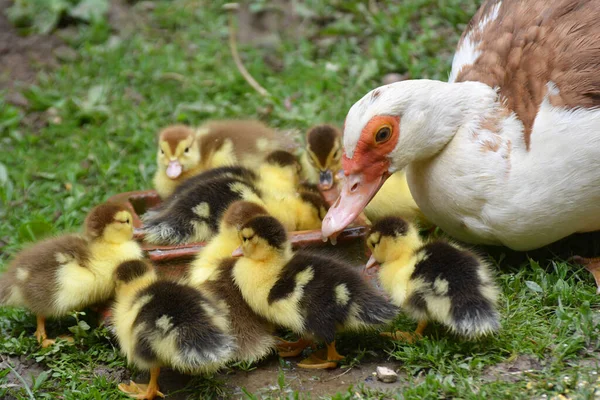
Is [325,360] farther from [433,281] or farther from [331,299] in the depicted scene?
[433,281]

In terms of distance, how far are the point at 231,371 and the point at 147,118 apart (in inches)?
124

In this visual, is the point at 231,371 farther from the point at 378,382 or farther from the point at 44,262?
the point at 44,262

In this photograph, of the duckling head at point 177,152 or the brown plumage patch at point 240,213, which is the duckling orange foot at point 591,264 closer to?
the brown plumage patch at point 240,213

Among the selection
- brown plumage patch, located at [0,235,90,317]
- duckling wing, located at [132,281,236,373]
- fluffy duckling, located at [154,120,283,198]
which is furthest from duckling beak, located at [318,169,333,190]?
duckling wing, located at [132,281,236,373]

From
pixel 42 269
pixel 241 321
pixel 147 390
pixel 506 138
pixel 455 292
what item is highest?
pixel 506 138

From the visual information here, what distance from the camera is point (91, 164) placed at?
5.90 metres

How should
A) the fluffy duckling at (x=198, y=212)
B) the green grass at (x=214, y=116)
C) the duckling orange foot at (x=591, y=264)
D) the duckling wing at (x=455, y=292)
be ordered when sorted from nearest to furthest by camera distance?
the duckling wing at (x=455, y=292) < the green grass at (x=214, y=116) < the duckling orange foot at (x=591, y=264) < the fluffy duckling at (x=198, y=212)

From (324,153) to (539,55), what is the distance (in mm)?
1349

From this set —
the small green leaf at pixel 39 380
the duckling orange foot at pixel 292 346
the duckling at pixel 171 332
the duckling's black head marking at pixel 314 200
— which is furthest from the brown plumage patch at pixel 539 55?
the small green leaf at pixel 39 380

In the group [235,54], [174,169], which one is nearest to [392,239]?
[174,169]

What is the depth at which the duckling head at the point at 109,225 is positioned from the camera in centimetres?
404

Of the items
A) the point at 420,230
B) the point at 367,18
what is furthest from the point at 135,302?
the point at 367,18

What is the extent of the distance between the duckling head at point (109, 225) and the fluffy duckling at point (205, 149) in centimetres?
80

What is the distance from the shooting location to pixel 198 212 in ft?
14.2
